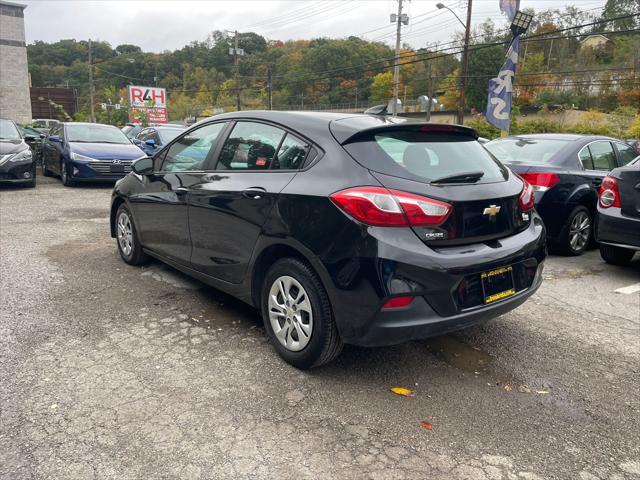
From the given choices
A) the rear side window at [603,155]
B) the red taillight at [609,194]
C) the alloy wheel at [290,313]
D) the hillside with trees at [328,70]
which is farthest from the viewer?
the hillside with trees at [328,70]

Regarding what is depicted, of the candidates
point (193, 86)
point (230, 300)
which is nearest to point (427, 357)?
point (230, 300)

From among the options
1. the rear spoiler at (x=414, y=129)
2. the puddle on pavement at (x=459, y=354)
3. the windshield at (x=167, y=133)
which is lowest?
the puddle on pavement at (x=459, y=354)

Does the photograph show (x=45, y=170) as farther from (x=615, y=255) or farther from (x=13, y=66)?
(x=13, y=66)

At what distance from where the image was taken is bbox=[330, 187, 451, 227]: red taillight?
2.75 metres

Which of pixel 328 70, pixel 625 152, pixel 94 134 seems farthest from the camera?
pixel 328 70

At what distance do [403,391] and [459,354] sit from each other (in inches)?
27.7

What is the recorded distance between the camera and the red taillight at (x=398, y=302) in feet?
8.96

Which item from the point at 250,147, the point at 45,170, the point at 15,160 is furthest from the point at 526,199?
the point at 45,170

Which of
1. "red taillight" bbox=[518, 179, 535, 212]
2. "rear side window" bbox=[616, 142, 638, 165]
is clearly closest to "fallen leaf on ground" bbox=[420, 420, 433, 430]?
"red taillight" bbox=[518, 179, 535, 212]

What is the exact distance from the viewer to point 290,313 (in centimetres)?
321

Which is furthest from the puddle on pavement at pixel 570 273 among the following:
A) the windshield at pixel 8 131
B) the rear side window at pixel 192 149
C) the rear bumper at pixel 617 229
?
the windshield at pixel 8 131

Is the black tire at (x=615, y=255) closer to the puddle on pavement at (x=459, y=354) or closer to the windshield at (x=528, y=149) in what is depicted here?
the windshield at (x=528, y=149)

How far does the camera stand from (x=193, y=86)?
201ft

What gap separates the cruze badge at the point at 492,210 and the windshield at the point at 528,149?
3838mm
